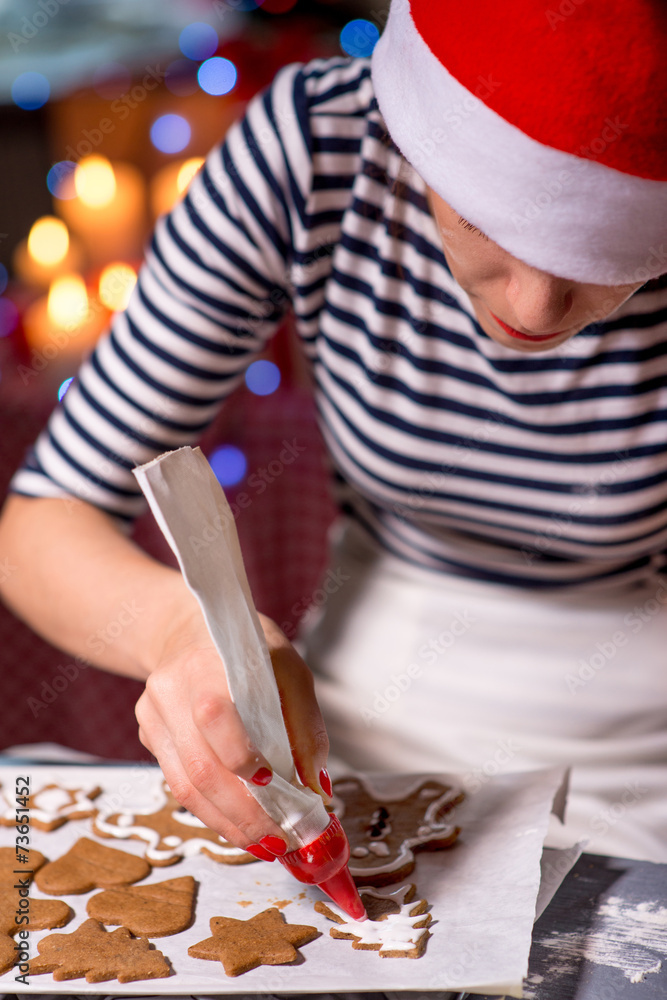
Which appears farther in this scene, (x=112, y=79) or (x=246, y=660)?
(x=112, y=79)

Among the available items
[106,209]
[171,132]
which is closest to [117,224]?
[106,209]

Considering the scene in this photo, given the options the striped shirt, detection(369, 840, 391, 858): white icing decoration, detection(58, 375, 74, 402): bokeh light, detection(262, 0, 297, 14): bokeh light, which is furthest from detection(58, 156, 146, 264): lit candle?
detection(369, 840, 391, 858): white icing decoration

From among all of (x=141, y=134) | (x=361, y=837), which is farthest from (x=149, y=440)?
(x=141, y=134)

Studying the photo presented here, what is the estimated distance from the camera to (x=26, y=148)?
260cm

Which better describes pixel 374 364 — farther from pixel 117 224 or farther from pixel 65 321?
pixel 117 224

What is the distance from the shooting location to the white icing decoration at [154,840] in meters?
0.55

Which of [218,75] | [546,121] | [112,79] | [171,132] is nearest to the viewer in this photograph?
[546,121]

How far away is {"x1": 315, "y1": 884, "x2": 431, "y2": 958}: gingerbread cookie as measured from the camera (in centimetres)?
45

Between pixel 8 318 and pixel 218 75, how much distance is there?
0.90m

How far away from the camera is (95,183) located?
6.27 ft

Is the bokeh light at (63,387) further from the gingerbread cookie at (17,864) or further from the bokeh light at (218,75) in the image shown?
the bokeh light at (218,75)

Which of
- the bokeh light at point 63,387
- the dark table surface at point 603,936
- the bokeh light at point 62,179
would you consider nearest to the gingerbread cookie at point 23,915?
the dark table surface at point 603,936

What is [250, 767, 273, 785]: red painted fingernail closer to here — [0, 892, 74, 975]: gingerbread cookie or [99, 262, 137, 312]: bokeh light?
[0, 892, 74, 975]: gingerbread cookie

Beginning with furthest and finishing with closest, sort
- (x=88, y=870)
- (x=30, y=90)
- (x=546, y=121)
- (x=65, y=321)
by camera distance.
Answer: (x=30, y=90), (x=65, y=321), (x=88, y=870), (x=546, y=121)
